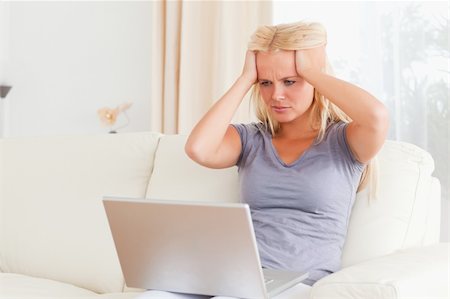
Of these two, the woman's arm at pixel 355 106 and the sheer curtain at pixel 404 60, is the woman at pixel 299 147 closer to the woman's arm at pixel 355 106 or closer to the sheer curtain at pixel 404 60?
the woman's arm at pixel 355 106

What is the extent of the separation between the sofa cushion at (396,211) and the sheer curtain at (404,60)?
0.69m

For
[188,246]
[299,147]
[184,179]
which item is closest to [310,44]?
[299,147]

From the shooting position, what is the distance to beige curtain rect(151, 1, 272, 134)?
3.04 m

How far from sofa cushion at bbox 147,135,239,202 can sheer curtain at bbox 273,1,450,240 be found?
2.96 feet

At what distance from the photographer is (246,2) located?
3041 millimetres

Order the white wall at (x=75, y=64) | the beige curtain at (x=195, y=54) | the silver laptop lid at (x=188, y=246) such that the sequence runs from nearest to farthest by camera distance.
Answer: the silver laptop lid at (x=188, y=246) < the beige curtain at (x=195, y=54) < the white wall at (x=75, y=64)

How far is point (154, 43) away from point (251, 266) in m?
2.16

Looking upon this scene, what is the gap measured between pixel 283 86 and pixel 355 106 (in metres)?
0.21

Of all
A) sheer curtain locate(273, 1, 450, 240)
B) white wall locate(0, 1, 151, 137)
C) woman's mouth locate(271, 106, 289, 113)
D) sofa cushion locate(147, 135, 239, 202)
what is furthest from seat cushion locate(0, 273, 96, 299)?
white wall locate(0, 1, 151, 137)

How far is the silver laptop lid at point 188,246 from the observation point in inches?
50.1

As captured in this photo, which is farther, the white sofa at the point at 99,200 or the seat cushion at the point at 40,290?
the seat cushion at the point at 40,290

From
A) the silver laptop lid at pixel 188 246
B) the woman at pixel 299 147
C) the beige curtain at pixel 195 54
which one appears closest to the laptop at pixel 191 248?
the silver laptop lid at pixel 188 246

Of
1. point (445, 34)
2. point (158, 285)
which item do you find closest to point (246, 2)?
point (445, 34)

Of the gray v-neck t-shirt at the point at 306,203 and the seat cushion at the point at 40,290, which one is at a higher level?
the gray v-neck t-shirt at the point at 306,203
